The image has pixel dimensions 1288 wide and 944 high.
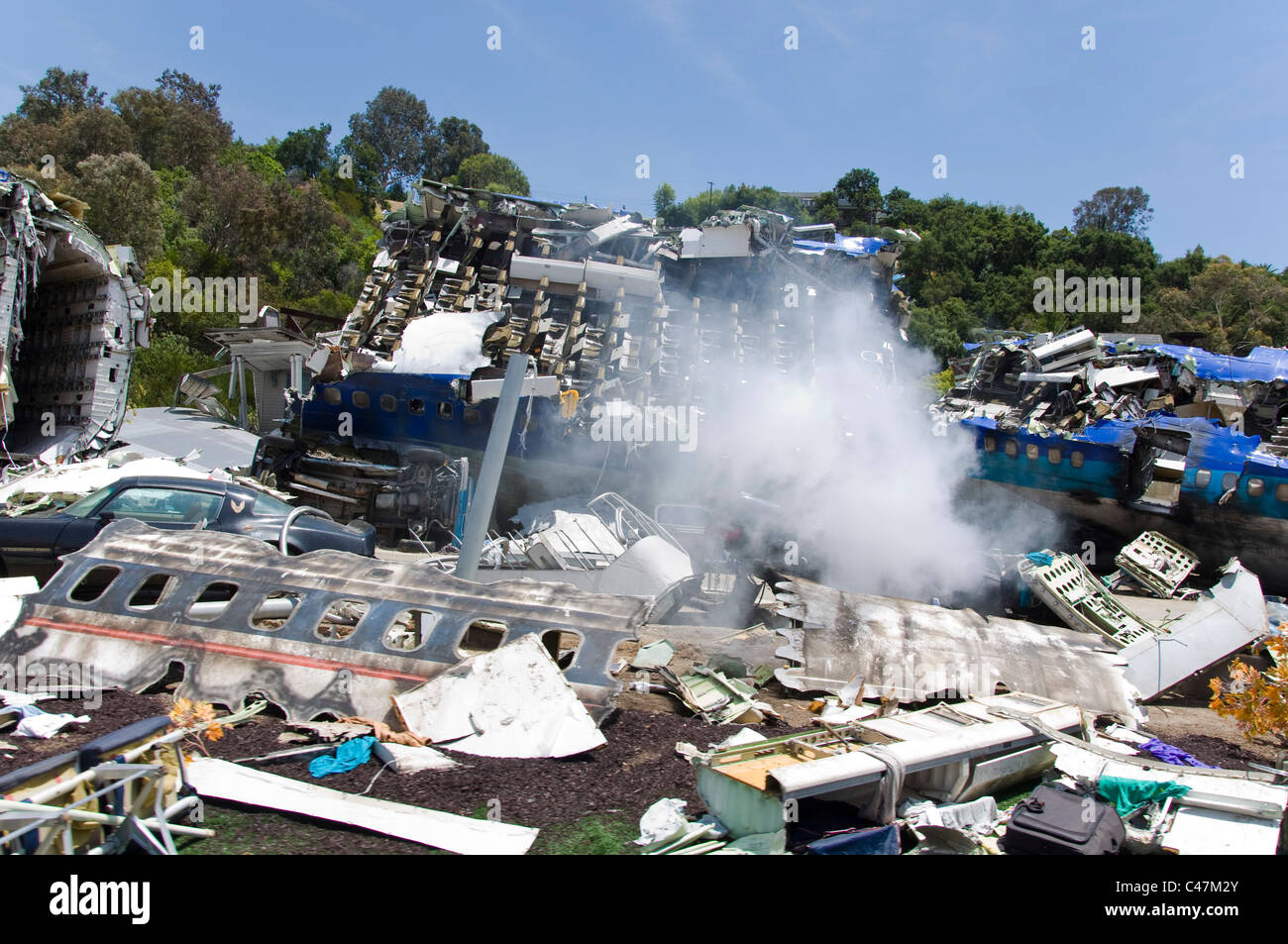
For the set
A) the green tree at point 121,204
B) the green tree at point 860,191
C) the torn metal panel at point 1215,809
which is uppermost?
the green tree at point 860,191

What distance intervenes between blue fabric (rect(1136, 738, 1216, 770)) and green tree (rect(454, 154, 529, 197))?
64337mm

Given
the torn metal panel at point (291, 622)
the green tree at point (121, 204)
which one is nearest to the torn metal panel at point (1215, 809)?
the torn metal panel at point (291, 622)

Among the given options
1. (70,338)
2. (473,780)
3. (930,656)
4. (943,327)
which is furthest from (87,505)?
(943,327)

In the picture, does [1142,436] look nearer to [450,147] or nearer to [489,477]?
[489,477]

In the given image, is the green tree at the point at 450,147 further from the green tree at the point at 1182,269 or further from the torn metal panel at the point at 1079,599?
the torn metal panel at the point at 1079,599

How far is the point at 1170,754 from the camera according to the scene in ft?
20.2

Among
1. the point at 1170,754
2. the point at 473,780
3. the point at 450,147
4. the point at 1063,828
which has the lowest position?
the point at 1170,754

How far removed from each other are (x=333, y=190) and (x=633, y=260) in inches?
1838

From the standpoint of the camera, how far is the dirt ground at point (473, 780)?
13.5 feet
